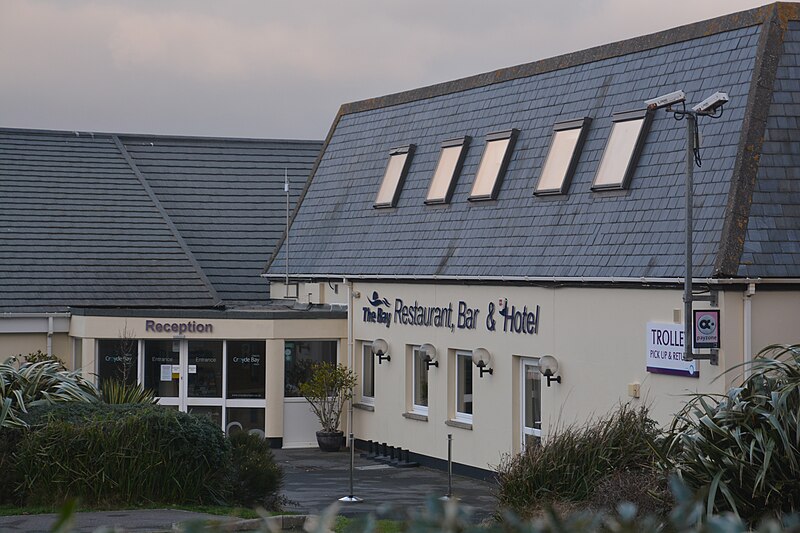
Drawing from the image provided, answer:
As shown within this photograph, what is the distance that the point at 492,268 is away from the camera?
22203mm

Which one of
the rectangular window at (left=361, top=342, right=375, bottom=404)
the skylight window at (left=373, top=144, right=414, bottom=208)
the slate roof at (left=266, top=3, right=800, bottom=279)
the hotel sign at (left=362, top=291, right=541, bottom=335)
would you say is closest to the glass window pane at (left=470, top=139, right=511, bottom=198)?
the slate roof at (left=266, top=3, right=800, bottom=279)

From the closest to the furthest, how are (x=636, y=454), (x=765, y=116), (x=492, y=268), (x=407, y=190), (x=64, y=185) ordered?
(x=636, y=454) < (x=765, y=116) < (x=492, y=268) < (x=407, y=190) < (x=64, y=185)

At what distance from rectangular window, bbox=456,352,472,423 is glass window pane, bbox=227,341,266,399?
5.66 m

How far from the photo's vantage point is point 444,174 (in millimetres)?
25094

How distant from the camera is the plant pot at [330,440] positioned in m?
26.9

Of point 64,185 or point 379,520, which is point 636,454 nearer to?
point 379,520

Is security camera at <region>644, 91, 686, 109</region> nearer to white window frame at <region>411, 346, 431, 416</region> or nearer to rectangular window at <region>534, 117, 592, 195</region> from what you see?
rectangular window at <region>534, 117, 592, 195</region>

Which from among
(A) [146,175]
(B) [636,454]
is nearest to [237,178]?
(A) [146,175]

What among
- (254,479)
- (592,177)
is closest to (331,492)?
(254,479)

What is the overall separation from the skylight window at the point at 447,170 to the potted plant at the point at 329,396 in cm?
→ 437

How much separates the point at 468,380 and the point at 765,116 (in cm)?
813

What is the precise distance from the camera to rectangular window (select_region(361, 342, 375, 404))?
27.2 meters

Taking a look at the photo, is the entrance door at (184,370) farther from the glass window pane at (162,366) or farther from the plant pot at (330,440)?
the plant pot at (330,440)

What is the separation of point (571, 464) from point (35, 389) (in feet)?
26.4
